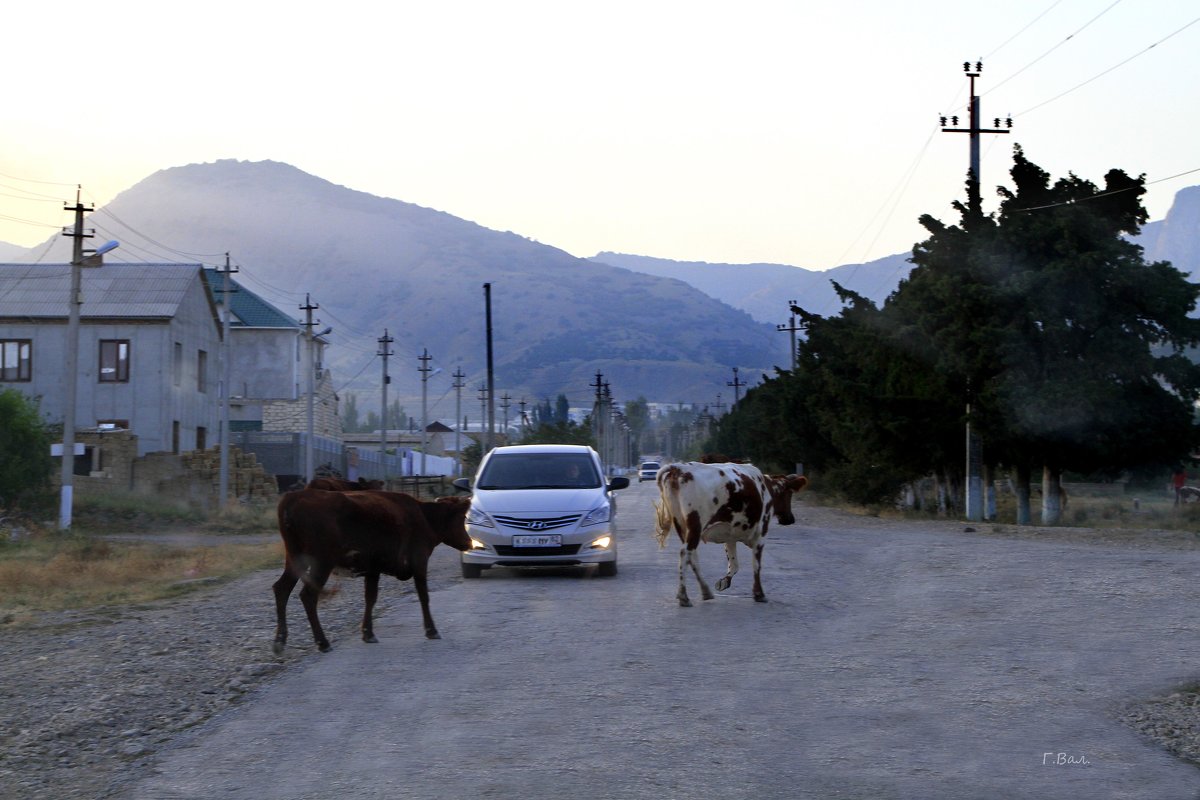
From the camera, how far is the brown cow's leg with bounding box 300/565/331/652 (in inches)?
450

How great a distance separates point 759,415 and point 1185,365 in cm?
3982

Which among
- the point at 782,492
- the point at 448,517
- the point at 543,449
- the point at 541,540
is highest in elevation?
the point at 543,449

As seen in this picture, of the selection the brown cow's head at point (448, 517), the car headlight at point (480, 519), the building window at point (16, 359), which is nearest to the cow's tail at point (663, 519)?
the brown cow's head at point (448, 517)

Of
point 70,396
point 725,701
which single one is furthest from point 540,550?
point 70,396

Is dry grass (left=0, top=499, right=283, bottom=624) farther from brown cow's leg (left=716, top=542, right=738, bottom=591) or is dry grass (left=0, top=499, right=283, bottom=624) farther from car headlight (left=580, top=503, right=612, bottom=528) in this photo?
brown cow's leg (left=716, top=542, right=738, bottom=591)

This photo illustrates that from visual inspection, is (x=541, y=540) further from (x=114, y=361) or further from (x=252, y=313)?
(x=252, y=313)

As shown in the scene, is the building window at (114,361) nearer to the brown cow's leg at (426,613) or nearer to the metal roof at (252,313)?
the metal roof at (252,313)

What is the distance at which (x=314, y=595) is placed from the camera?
11445 millimetres

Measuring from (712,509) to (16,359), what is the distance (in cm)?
4595

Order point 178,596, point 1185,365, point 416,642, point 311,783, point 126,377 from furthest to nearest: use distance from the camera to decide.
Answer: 1. point 126,377
2. point 1185,365
3. point 178,596
4. point 416,642
5. point 311,783

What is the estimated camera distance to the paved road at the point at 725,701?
6.93m

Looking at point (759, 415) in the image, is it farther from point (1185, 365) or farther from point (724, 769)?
point (724, 769)

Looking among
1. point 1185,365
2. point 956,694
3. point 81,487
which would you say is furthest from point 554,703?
point 81,487

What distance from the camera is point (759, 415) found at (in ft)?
244
